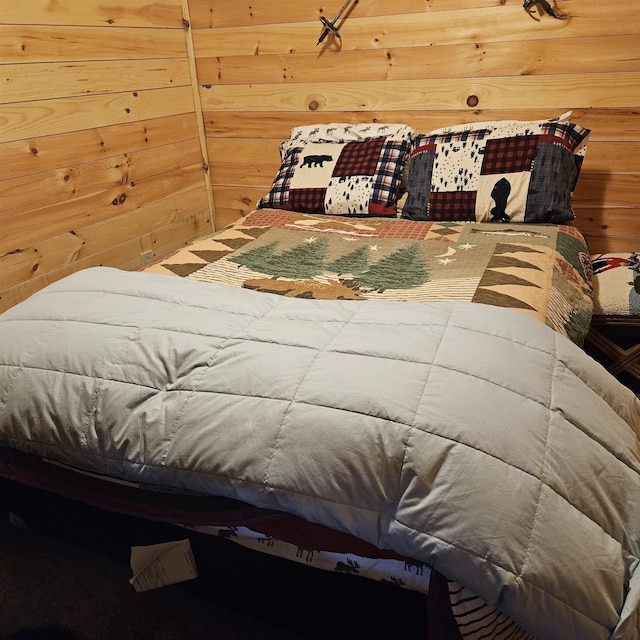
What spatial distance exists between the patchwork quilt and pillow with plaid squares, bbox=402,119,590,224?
0.22 feet

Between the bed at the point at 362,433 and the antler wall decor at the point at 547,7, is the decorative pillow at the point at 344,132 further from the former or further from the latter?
the bed at the point at 362,433

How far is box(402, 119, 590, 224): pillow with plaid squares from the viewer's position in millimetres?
2129

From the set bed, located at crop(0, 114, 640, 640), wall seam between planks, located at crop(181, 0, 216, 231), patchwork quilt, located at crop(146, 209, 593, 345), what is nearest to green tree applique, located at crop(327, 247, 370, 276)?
patchwork quilt, located at crop(146, 209, 593, 345)

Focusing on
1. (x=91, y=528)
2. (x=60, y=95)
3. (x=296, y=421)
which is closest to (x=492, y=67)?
(x=60, y=95)

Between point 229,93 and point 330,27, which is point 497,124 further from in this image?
point 229,93

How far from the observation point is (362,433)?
91cm

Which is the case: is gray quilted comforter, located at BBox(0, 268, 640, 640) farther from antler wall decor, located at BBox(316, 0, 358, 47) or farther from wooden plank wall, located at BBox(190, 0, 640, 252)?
antler wall decor, located at BBox(316, 0, 358, 47)

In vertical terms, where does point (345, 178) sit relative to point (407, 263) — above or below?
above

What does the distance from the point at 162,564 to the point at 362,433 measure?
26.6 inches

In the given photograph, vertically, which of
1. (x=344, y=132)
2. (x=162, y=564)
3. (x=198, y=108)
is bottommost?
(x=162, y=564)

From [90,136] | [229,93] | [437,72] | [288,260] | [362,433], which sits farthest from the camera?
[229,93]

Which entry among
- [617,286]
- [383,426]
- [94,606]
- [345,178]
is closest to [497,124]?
[345,178]

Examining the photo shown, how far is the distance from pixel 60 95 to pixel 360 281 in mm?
1488

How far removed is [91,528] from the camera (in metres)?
1.33
